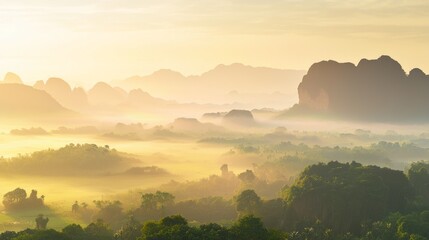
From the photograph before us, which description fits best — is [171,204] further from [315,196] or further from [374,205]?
[374,205]

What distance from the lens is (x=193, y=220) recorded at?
11300 centimetres

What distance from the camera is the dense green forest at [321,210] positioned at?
262 ft

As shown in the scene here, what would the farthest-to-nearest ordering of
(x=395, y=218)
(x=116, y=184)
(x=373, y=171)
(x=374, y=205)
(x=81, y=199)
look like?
(x=116, y=184) < (x=81, y=199) < (x=373, y=171) < (x=374, y=205) < (x=395, y=218)

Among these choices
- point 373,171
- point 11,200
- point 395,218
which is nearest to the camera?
point 395,218

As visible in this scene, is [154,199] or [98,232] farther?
[154,199]

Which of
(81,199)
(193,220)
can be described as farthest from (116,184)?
(193,220)

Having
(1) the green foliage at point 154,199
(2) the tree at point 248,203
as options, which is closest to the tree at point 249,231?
(2) the tree at point 248,203

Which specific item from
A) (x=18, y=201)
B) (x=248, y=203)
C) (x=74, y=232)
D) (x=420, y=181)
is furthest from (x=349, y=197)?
(x=18, y=201)

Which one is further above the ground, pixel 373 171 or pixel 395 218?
pixel 373 171

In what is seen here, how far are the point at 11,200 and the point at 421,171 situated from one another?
10901 cm

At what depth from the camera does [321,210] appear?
317 ft

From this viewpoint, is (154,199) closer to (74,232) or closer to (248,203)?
(248,203)

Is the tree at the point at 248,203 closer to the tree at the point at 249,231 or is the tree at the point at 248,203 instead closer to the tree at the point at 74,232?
the tree at the point at 74,232

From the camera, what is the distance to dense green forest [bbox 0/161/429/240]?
79750 millimetres
